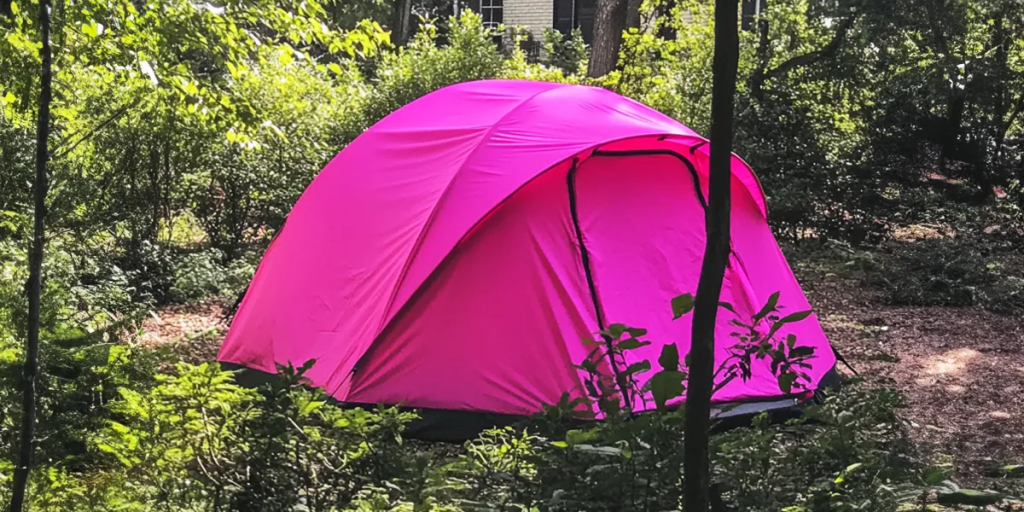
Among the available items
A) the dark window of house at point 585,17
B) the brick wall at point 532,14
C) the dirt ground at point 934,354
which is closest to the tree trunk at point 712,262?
the dirt ground at point 934,354

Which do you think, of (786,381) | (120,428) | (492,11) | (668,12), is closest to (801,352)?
(786,381)

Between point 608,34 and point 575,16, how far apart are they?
37.4 ft

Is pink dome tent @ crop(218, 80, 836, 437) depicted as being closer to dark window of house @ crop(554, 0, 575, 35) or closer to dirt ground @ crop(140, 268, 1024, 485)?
A: dirt ground @ crop(140, 268, 1024, 485)

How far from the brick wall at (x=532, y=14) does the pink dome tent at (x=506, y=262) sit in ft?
55.4

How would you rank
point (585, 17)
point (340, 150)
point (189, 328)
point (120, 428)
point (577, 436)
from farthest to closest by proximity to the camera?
point (585, 17) < point (340, 150) < point (189, 328) < point (120, 428) < point (577, 436)

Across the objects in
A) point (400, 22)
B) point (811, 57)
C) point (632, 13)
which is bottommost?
point (811, 57)

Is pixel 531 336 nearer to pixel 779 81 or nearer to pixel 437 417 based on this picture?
pixel 437 417

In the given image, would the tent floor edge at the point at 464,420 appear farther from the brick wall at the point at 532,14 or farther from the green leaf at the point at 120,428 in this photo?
the brick wall at the point at 532,14

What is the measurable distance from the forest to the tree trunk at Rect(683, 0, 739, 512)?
1.7 inches

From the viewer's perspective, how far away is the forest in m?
2.48

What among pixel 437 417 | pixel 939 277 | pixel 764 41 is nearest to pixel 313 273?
pixel 437 417

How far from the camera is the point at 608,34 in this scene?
1053 cm

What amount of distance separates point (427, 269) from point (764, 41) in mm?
8198

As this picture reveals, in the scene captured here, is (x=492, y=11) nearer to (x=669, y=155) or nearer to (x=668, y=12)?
(x=668, y=12)
